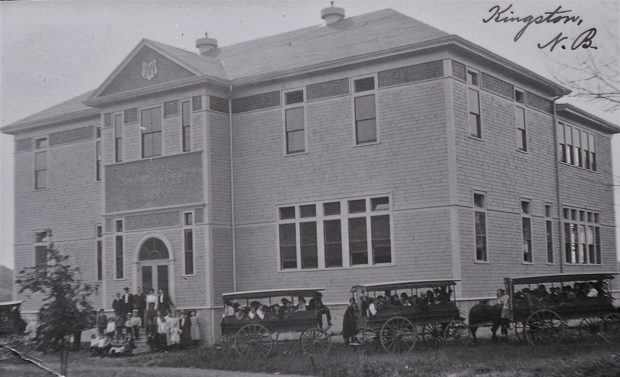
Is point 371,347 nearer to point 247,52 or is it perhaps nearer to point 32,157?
point 247,52

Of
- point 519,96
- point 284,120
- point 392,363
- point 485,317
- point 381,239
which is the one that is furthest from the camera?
point 519,96

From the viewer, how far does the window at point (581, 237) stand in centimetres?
3192

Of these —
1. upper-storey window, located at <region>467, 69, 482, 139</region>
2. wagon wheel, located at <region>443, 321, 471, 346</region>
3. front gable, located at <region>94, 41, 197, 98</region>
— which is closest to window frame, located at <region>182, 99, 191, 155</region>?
front gable, located at <region>94, 41, 197, 98</region>

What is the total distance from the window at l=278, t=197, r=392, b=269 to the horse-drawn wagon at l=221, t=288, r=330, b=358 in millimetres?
3556

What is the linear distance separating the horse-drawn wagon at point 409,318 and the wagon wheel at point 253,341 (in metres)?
2.79

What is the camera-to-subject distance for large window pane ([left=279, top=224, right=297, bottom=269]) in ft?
92.3

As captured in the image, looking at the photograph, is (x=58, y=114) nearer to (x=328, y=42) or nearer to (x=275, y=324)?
(x=328, y=42)

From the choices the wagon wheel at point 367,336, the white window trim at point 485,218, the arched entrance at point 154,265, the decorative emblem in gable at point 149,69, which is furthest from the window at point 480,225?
the decorative emblem in gable at point 149,69

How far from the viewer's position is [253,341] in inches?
918

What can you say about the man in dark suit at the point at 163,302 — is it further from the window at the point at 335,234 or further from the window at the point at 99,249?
the window at the point at 99,249

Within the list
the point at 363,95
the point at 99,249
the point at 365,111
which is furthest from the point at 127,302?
the point at 363,95

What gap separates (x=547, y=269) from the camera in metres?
29.9

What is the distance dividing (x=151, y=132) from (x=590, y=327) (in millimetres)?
16538

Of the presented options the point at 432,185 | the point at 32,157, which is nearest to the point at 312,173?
the point at 432,185
